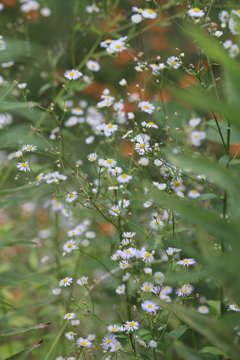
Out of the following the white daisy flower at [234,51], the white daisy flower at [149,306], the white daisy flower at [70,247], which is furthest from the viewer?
the white daisy flower at [234,51]

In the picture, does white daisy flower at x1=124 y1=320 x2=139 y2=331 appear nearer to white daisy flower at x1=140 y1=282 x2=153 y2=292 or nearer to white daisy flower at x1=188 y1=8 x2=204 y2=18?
white daisy flower at x1=140 y1=282 x2=153 y2=292

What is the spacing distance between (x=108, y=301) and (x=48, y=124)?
2.11 feet

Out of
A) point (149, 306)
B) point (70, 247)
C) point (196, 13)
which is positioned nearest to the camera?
point (149, 306)

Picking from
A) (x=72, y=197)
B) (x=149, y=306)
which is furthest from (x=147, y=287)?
→ (x=72, y=197)

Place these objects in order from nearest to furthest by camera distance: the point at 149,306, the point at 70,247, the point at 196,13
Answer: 1. the point at 149,306
2. the point at 196,13
3. the point at 70,247

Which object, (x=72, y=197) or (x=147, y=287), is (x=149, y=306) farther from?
(x=72, y=197)

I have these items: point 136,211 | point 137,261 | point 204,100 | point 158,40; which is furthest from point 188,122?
point 158,40

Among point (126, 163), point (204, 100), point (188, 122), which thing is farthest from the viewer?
point (188, 122)

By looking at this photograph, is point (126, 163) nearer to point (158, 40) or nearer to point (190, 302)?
point (190, 302)

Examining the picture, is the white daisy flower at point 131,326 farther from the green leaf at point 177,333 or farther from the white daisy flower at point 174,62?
the white daisy flower at point 174,62

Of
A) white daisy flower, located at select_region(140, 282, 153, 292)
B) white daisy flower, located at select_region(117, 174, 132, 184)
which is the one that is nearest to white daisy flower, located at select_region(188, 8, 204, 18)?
white daisy flower, located at select_region(117, 174, 132, 184)

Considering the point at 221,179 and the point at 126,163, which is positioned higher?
the point at 221,179

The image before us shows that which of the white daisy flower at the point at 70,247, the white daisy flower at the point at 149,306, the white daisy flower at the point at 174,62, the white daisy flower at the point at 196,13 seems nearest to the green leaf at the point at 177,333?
the white daisy flower at the point at 149,306

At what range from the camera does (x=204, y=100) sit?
1.87 feet
